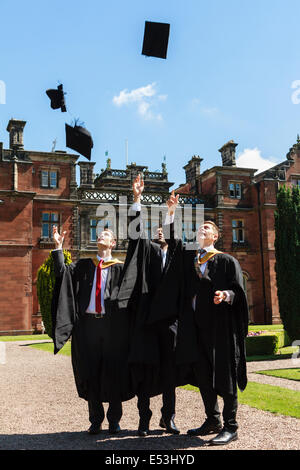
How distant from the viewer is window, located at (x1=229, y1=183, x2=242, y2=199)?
104 feet

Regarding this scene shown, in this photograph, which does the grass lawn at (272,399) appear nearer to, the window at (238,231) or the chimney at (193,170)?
the window at (238,231)

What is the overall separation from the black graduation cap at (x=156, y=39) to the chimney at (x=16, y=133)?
2013cm

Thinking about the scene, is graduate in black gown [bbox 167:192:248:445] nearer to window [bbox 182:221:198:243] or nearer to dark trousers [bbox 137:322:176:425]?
dark trousers [bbox 137:322:176:425]

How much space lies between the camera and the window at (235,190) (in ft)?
104

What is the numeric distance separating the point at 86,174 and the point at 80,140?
69.3 feet

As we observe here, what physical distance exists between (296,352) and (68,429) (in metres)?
10.2

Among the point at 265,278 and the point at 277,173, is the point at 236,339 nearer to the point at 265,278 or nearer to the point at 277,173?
the point at 265,278

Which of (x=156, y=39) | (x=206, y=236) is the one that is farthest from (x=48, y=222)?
(x=206, y=236)

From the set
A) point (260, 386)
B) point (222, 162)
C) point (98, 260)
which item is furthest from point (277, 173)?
point (98, 260)

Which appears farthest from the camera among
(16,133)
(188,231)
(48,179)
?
(188,231)

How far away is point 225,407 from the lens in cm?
488

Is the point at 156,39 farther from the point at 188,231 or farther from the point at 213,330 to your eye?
the point at 188,231

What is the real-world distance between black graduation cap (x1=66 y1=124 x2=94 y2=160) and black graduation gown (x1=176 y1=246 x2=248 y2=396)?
4.18 metres

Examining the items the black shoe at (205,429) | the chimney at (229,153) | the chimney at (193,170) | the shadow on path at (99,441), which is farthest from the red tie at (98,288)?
the chimney at (193,170)
